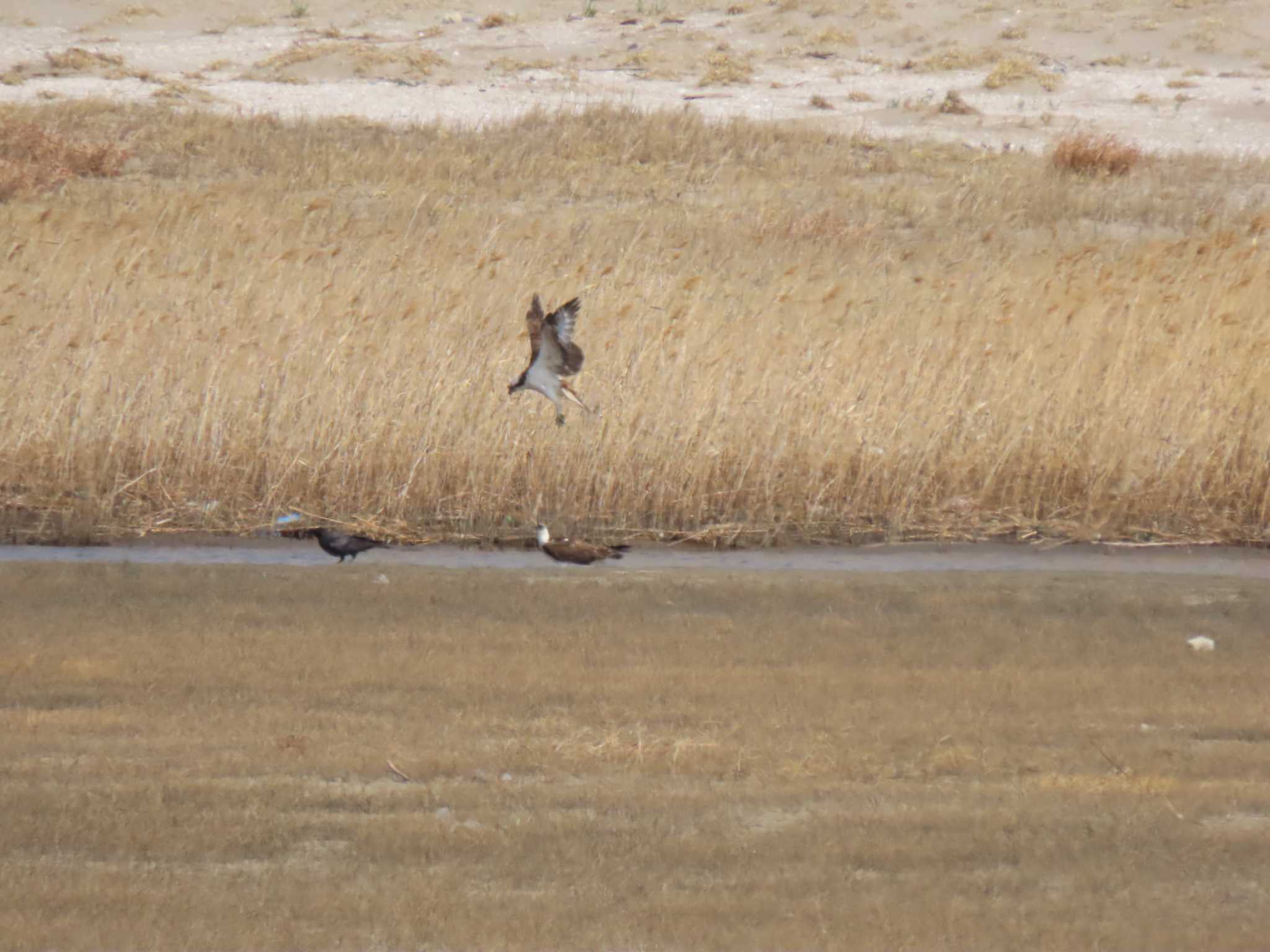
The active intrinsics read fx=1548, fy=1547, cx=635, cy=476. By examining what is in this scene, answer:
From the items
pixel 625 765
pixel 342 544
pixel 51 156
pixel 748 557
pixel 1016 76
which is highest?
pixel 625 765

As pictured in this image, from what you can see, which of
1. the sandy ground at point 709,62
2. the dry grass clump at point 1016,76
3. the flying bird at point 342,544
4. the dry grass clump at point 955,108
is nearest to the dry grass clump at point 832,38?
the sandy ground at point 709,62

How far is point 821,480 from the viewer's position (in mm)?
7535

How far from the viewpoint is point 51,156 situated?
1605cm

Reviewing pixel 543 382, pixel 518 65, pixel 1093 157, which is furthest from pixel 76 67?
pixel 543 382

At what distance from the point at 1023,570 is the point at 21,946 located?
4.69m

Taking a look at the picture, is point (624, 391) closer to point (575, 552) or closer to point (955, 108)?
point (575, 552)

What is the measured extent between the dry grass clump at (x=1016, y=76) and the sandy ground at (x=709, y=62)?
115 mm

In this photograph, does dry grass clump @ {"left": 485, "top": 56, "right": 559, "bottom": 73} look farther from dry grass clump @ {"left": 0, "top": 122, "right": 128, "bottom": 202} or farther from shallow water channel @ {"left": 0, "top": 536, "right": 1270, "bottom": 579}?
shallow water channel @ {"left": 0, "top": 536, "right": 1270, "bottom": 579}

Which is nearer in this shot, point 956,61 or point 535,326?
point 535,326

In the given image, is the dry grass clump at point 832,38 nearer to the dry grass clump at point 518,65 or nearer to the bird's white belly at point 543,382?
the dry grass clump at point 518,65

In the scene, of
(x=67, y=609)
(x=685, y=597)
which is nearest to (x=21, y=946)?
(x=67, y=609)

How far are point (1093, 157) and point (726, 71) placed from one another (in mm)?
12514

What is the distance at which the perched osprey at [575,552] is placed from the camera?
6.68 m

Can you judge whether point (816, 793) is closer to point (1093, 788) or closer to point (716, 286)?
point (1093, 788)
